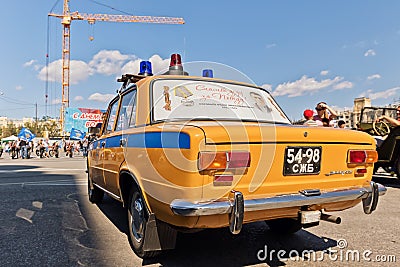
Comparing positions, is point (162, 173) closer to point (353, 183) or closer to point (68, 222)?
point (353, 183)

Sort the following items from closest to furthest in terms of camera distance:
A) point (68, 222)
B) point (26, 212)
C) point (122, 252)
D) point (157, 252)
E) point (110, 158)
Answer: point (157, 252)
point (122, 252)
point (110, 158)
point (68, 222)
point (26, 212)

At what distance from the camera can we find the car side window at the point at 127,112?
3528 mm

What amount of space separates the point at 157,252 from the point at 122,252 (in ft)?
1.87

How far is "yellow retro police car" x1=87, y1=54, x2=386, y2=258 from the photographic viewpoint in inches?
89.6

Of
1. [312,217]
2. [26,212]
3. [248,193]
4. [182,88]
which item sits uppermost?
[182,88]

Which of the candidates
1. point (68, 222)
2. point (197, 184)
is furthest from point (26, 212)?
point (197, 184)

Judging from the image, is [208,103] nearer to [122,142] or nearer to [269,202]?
[122,142]

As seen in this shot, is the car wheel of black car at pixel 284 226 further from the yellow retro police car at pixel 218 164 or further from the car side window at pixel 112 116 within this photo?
the car side window at pixel 112 116

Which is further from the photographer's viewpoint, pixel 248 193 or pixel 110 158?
pixel 110 158

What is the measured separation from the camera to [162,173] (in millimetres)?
2488

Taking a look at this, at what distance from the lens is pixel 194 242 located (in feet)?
11.8

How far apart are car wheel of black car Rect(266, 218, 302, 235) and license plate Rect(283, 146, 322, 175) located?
1152 mm

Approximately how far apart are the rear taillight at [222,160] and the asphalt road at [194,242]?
1.18 m

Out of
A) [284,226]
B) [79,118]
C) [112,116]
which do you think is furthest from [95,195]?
[79,118]
